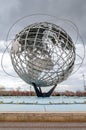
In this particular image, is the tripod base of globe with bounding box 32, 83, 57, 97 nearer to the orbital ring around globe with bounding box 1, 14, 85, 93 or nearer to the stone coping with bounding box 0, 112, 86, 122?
the orbital ring around globe with bounding box 1, 14, 85, 93

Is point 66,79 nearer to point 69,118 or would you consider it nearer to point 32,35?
point 32,35

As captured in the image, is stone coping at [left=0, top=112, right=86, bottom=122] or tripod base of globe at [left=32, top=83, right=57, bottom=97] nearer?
stone coping at [left=0, top=112, right=86, bottom=122]
